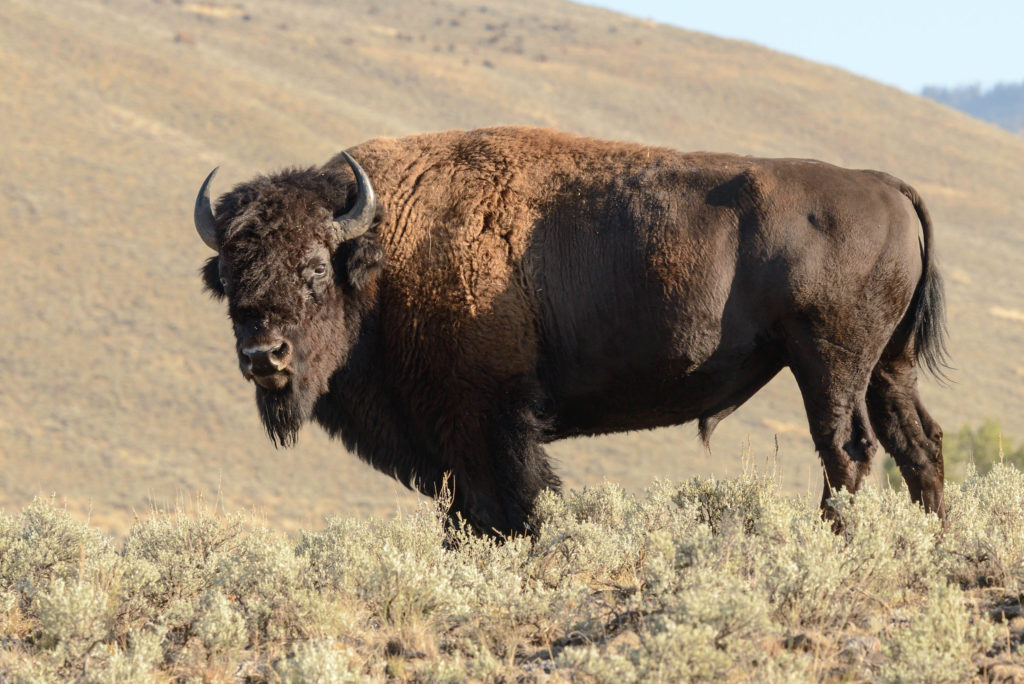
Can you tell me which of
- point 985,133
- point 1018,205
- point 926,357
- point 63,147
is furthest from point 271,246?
point 985,133

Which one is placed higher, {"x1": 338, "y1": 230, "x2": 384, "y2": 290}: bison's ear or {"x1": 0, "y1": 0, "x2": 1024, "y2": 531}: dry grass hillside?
{"x1": 338, "y1": 230, "x2": 384, "y2": 290}: bison's ear

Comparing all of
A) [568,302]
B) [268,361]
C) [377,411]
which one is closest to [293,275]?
[268,361]

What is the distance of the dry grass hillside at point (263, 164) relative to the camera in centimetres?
3094

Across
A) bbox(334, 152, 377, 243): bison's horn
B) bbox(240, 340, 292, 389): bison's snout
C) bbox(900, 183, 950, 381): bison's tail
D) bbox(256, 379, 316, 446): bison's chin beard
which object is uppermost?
bbox(900, 183, 950, 381): bison's tail

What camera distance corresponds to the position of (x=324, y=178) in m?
6.27

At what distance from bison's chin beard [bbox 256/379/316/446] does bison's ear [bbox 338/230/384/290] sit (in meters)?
0.64

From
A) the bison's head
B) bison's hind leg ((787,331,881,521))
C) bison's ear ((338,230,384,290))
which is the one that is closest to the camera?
bison's hind leg ((787,331,881,521))

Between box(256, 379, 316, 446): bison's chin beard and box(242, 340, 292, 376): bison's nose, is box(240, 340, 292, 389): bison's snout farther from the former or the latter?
box(256, 379, 316, 446): bison's chin beard

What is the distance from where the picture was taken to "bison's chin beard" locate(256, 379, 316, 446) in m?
6.11

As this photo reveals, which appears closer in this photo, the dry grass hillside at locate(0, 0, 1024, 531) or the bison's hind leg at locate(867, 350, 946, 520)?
the bison's hind leg at locate(867, 350, 946, 520)

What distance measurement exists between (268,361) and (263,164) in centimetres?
4151

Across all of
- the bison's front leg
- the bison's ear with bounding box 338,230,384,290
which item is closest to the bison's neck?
the bison's ear with bounding box 338,230,384,290

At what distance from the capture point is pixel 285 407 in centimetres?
617

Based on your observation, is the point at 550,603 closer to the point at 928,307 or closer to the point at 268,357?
the point at 268,357
